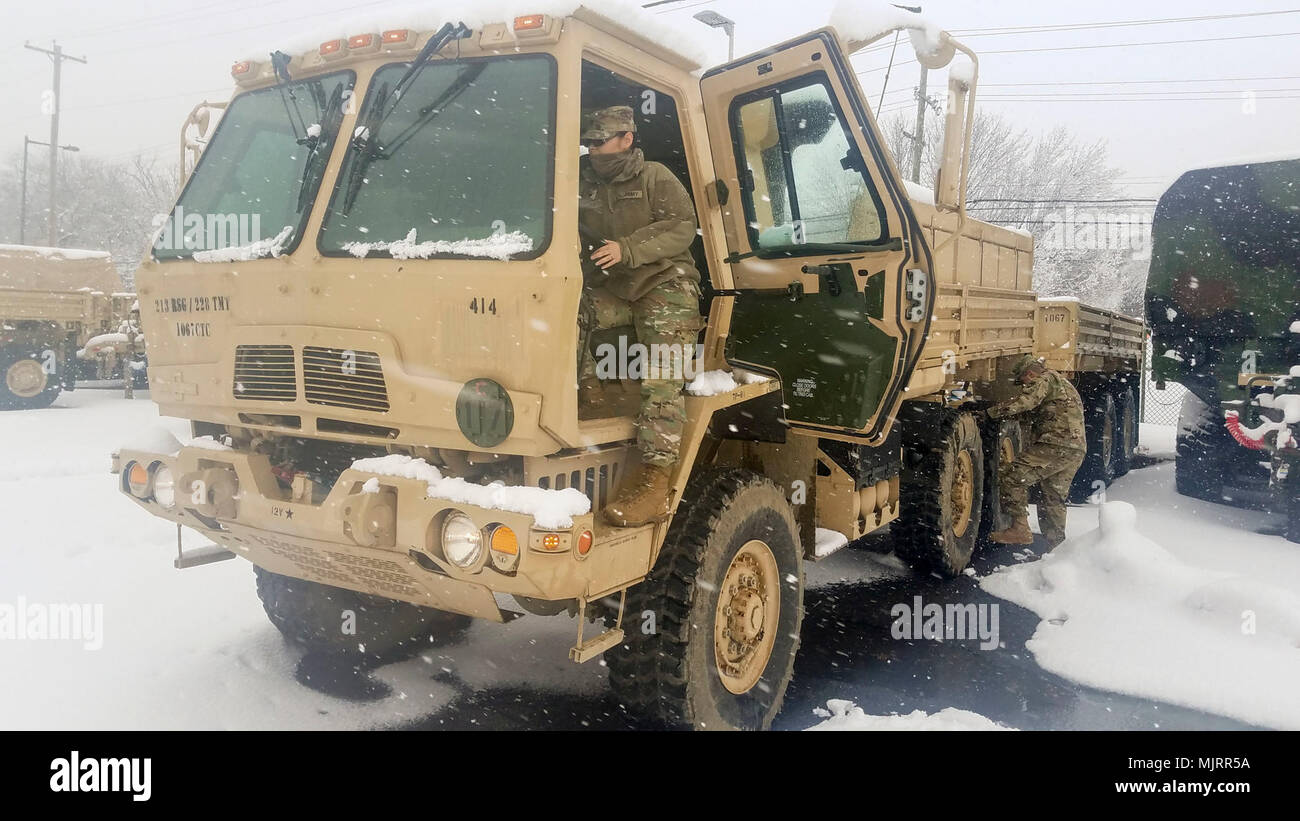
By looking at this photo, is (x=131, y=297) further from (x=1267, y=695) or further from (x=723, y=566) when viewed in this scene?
(x=1267, y=695)

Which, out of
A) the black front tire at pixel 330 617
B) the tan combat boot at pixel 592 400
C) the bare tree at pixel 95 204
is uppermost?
the bare tree at pixel 95 204

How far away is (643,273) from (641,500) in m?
0.89

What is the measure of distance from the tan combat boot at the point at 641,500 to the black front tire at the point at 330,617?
5.97 feet

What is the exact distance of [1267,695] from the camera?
13.6ft

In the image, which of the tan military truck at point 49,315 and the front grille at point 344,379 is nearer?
the front grille at point 344,379

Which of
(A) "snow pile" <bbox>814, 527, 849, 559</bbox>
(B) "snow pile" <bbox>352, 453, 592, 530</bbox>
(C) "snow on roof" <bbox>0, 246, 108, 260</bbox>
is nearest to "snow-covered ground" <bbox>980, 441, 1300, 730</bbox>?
(A) "snow pile" <bbox>814, 527, 849, 559</bbox>

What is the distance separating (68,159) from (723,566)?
63.0 m

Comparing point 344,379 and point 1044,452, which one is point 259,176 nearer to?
point 344,379

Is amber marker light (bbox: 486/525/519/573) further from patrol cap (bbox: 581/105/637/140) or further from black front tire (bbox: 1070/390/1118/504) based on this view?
black front tire (bbox: 1070/390/1118/504)

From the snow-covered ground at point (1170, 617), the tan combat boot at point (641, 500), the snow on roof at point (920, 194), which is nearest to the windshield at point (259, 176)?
the tan combat boot at point (641, 500)

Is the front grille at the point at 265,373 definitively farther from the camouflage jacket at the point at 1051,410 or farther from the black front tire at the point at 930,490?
the camouflage jacket at the point at 1051,410

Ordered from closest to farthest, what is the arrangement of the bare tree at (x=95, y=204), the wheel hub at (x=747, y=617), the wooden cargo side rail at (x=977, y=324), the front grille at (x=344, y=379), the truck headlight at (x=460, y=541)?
1. the truck headlight at (x=460, y=541)
2. the front grille at (x=344, y=379)
3. the wheel hub at (x=747, y=617)
4. the wooden cargo side rail at (x=977, y=324)
5. the bare tree at (x=95, y=204)

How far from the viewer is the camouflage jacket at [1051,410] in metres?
7.10
